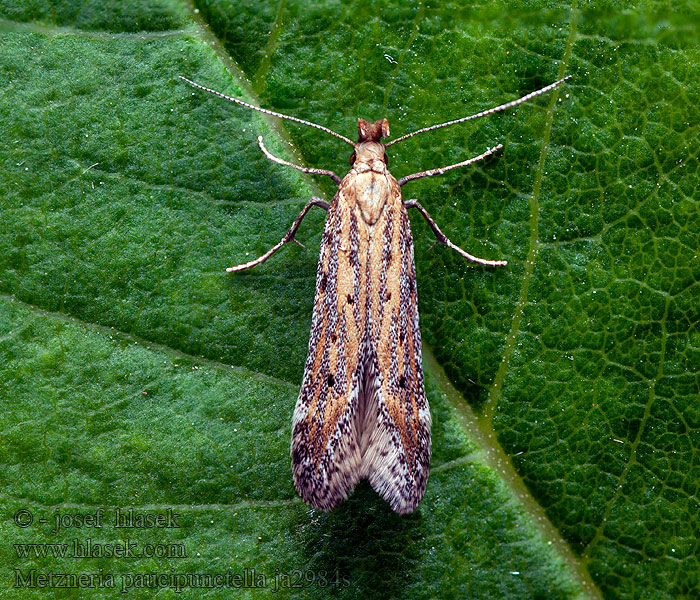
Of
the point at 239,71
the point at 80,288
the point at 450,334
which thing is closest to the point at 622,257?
the point at 450,334

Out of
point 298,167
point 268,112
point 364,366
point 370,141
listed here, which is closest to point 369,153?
point 370,141

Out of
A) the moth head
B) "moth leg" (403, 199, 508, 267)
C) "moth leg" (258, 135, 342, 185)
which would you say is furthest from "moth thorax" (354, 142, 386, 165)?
"moth leg" (403, 199, 508, 267)

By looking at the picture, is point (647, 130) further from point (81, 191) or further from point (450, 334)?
point (81, 191)

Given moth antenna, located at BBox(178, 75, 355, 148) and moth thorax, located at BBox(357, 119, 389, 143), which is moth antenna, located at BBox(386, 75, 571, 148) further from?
moth antenna, located at BBox(178, 75, 355, 148)

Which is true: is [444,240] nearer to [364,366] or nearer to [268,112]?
[364,366]

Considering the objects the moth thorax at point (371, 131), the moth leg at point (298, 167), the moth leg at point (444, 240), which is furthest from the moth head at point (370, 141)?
the moth leg at point (444, 240)
